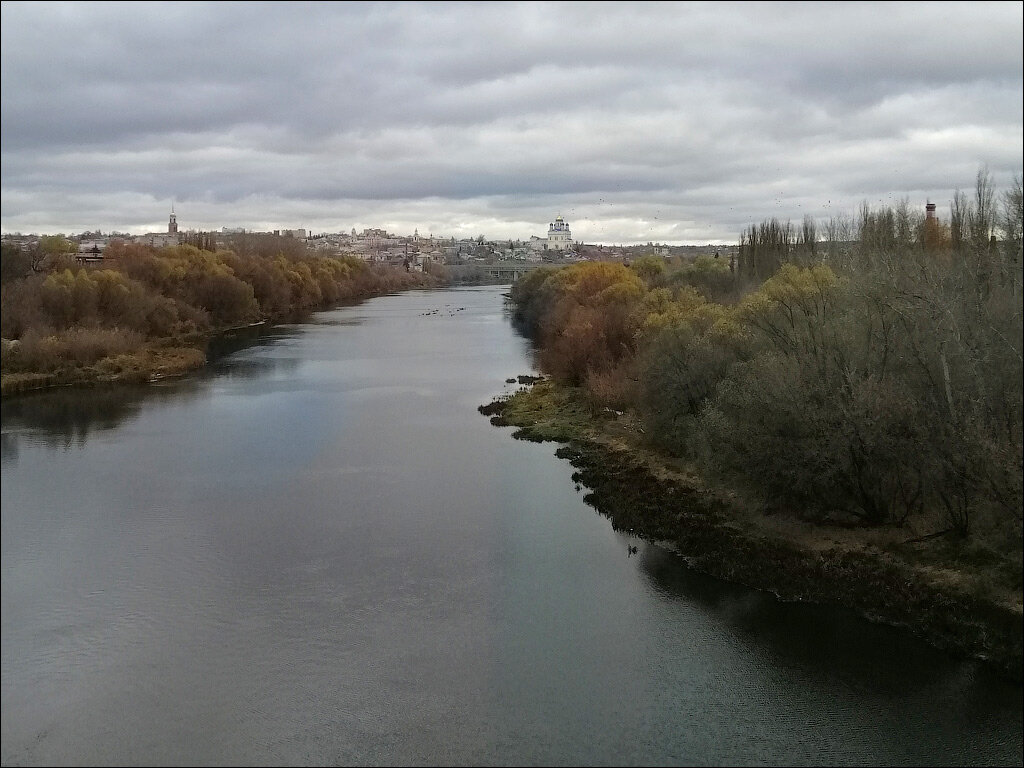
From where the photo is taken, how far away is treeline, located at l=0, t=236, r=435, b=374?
19844 mm

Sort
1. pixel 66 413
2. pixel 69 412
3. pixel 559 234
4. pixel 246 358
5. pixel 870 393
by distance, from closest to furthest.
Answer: pixel 870 393, pixel 66 413, pixel 69 412, pixel 246 358, pixel 559 234

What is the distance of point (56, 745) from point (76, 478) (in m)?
8.72

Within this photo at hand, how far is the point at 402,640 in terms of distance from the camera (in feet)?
36.5

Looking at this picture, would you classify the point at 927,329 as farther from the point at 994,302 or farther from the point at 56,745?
the point at 56,745

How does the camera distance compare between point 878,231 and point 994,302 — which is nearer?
point 994,302

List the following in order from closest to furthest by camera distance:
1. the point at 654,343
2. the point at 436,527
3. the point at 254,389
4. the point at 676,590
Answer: the point at 676,590 < the point at 436,527 < the point at 654,343 < the point at 254,389

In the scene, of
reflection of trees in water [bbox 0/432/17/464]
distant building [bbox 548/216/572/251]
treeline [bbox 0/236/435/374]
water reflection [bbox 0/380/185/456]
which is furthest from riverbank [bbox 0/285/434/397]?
distant building [bbox 548/216/572/251]

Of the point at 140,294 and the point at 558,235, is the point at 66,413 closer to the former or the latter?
the point at 140,294

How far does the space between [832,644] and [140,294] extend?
3183 centimetres

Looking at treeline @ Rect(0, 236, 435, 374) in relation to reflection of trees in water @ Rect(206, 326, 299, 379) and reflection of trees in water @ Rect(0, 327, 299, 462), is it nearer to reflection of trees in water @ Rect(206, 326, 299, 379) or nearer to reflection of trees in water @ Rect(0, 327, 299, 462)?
reflection of trees in water @ Rect(0, 327, 299, 462)

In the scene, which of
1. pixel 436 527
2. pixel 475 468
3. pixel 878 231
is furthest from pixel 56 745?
pixel 878 231

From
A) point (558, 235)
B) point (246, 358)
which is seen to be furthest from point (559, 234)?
point (246, 358)

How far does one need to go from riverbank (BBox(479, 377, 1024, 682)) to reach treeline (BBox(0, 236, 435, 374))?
12.6 meters

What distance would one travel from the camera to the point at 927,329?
14.1 m
